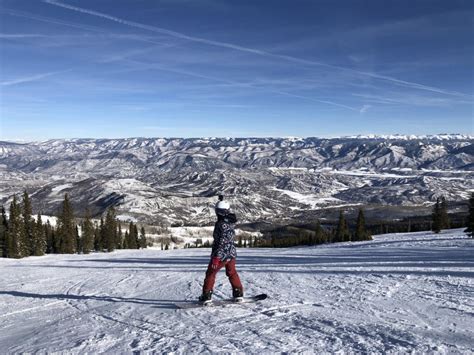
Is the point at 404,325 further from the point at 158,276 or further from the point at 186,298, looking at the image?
the point at 158,276

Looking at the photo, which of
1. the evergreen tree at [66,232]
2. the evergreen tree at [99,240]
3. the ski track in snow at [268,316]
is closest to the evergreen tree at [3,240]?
the evergreen tree at [66,232]

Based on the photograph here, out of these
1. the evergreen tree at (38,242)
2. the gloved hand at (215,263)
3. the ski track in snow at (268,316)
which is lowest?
the evergreen tree at (38,242)

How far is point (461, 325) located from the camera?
8.62 m

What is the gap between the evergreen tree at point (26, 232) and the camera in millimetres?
57584

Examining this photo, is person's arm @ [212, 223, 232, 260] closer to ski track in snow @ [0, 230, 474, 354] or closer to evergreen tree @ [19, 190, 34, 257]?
ski track in snow @ [0, 230, 474, 354]

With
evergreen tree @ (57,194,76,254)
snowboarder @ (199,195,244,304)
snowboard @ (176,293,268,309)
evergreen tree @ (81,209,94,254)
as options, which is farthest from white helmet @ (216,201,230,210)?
evergreen tree @ (81,209,94,254)

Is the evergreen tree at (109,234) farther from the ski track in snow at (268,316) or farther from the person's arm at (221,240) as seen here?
the person's arm at (221,240)

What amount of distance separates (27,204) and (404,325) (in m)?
67.2

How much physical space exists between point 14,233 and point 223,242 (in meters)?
56.3

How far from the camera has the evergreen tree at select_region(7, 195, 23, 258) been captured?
185ft

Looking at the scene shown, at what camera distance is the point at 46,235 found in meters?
74.3

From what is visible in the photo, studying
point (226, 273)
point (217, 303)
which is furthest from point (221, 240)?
point (217, 303)

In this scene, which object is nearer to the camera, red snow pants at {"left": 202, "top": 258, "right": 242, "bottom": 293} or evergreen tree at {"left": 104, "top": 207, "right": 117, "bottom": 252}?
red snow pants at {"left": 202, "top": 258, "right": 242, "bottom": 293}

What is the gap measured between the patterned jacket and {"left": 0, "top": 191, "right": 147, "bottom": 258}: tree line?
54708 mm
